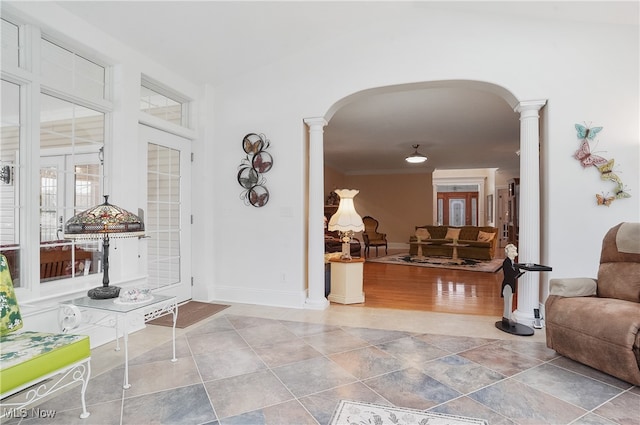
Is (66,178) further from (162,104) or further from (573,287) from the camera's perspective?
(573,287)

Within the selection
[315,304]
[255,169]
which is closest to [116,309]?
[315,304]

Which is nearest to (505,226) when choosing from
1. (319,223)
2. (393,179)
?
(393,179)

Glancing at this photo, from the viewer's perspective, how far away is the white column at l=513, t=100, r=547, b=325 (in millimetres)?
3477

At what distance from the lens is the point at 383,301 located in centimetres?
449

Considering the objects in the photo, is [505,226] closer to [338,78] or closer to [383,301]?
[383,301]

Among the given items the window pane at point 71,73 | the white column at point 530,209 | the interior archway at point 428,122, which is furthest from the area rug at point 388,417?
the window pane at point 71,73

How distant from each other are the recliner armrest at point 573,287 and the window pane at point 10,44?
4520 mm

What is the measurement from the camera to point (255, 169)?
429 cm

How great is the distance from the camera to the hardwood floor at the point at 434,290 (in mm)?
4242

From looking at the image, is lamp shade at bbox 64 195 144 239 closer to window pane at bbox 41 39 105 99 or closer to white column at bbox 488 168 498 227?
window pane at bbox 41 39 105 99

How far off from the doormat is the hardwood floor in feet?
6.13

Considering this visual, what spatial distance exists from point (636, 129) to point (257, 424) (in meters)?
4.11

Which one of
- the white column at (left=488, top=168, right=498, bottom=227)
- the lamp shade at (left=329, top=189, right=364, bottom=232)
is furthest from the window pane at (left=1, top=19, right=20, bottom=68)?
the white column at (left=488, top=168, right=498, bottom=227)

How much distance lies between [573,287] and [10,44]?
15.5 feet
